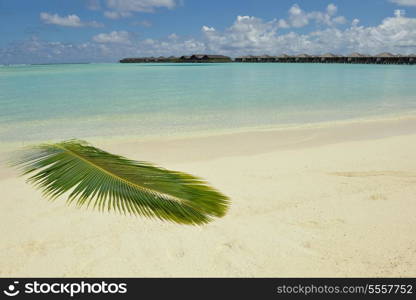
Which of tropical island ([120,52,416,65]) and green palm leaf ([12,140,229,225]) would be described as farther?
tropical island ([120,52,416,65])

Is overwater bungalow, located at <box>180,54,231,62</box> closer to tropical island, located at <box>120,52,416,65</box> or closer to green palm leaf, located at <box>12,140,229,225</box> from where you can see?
tropical island, located at <box>120,52,416,65</box>

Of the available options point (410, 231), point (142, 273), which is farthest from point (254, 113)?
point (142, 273)

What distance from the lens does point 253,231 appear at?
11.5 ft

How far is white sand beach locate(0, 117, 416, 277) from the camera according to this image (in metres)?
2.91

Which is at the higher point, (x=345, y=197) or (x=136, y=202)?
(x=136, y=202)

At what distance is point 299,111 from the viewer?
14.0m

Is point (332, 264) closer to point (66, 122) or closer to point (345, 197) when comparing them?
point (345, 197)

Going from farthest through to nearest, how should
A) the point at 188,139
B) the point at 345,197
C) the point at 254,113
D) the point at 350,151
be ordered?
the point at 254,113, the point at 188,139, the point at 350,151, the point at 345,197

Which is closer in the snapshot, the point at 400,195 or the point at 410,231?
the point at 410,231

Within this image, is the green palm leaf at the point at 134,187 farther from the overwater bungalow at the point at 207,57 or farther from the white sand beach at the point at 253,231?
the overwater bungalow at the point at 207,57

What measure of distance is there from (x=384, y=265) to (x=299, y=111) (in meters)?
11.6

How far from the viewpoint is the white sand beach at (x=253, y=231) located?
2906mm

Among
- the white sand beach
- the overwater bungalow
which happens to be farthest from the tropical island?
the white sand beach

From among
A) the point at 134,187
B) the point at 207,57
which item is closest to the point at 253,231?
the point at 134,187
